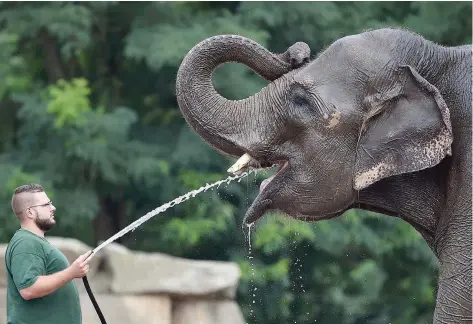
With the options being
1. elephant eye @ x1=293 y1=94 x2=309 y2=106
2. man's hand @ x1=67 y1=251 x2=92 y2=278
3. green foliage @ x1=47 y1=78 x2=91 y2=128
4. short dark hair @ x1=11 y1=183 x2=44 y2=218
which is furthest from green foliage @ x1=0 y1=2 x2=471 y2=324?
elephant eye @ x1=293 y1=94 x2=309 y2=106

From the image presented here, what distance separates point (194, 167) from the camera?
13.9 m

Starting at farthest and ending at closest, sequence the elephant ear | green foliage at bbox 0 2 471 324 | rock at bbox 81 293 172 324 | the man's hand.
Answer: green foliage at bbox 0 2 471 324 → rock at bbox 81 293 172 324 → the man's hand → the elephant ear

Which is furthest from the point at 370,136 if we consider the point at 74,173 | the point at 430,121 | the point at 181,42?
the point at 74,173

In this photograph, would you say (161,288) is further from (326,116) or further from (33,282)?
(326,116)

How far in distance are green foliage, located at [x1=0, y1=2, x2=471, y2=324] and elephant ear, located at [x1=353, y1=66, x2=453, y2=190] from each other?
8.28 meters

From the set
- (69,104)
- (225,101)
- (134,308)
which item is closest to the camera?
(225,101)

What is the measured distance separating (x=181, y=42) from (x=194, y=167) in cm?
157

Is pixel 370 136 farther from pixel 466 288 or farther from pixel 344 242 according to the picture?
pixel 344 242

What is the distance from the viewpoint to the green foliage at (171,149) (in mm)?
13367

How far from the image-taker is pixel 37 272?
4.84m

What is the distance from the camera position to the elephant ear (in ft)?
14.4

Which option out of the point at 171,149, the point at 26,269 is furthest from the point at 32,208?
the point at 171,149

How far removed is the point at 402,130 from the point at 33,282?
1.57 metres

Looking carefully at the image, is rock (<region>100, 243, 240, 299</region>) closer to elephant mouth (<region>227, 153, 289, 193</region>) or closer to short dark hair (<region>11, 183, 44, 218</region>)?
short dark hair (<region>11, 183, 44, 218</region>)
